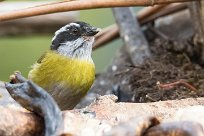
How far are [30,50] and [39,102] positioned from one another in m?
4.15

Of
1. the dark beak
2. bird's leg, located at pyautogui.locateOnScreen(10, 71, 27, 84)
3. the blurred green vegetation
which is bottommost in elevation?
the blurred green vegetation

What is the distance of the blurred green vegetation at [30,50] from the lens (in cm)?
468

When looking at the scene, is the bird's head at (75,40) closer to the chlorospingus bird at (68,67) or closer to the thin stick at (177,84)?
the chlorospingus bird at (68,67)

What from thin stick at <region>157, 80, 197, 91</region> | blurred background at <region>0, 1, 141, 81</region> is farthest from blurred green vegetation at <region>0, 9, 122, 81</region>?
thin stick at <region>157, 80, 197, 91</region>

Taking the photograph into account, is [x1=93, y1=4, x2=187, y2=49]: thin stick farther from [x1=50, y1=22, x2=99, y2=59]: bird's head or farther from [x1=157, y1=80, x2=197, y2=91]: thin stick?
[x1=157, y1=80, x2=197, y2=91]: thin stick

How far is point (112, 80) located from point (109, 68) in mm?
191

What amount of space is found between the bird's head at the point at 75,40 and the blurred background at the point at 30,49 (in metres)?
1.21

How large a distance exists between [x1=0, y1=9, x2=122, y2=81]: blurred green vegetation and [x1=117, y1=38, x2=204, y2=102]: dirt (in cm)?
151

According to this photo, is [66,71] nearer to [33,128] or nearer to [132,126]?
[33,128]

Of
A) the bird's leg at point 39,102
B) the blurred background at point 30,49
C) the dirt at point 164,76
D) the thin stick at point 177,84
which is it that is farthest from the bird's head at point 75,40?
the bird's leg at point 39,102

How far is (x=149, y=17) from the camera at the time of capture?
129 inches

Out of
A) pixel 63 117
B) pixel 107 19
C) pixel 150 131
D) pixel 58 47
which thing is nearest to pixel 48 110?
pixel 63 117

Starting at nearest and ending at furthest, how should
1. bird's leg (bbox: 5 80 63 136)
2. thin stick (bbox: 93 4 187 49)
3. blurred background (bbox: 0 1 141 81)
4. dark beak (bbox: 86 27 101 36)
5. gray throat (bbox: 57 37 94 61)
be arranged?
bird's leg (bbox: 5 80 63 136) < dark beak (bbox: 86 27 101 36) < gray throat (bbox: 57 37 94 61) < thin stick (bbox: 93 4 187 49) < blurred background (bbox: 0 1 141 81)

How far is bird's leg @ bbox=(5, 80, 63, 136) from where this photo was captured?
1383 millimetres
